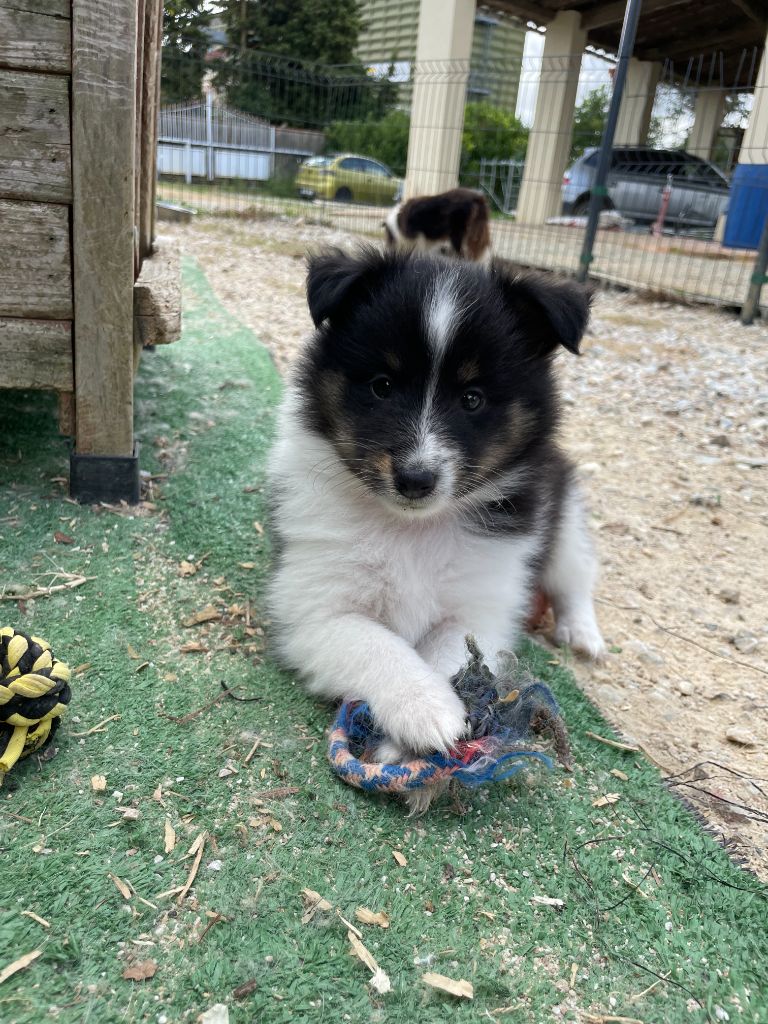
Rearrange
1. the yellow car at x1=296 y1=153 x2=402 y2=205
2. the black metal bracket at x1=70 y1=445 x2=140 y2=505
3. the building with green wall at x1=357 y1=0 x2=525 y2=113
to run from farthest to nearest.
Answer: the building with green wall at x1=357 y1=0 x2=525 y2=113
the yellow car at x1=296 y1=153 x2=402 y2=205
the black metal bracket at x1=70 y1=445 x2=140 y2=505

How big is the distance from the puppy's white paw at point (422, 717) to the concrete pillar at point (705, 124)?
18.1 m

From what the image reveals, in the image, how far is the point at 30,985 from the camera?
1.38 m

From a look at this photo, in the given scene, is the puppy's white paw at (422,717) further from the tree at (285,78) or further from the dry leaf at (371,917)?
the tree at (285,78)

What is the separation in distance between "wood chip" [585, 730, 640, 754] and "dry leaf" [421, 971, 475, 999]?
95cm

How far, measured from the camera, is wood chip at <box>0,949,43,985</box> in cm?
139

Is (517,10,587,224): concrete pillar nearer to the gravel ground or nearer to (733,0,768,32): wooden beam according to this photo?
(733,0,768,32): wooden beam

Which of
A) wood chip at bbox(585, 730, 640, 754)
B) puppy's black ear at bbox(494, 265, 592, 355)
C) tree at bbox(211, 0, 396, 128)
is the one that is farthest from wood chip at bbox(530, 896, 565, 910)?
tree at bbox(211, 0, 396, 128)

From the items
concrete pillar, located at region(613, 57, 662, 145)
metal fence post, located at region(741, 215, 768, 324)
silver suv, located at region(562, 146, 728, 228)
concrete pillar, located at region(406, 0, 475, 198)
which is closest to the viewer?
metal fence post, located at region(741, 215, 768, 324)

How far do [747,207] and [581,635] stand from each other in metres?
9.36

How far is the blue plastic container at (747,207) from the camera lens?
1003 cm

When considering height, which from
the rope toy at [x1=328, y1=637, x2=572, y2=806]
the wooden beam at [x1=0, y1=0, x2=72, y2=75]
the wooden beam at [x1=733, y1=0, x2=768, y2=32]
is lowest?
the rope toy at [x1=328, y1=637, x2=572, y2=806]

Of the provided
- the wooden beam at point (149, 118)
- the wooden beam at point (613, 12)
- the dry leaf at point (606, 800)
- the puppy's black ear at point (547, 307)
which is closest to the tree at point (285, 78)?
the wooden beam at point (613, 12)

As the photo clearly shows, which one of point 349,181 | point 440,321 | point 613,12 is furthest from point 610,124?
point 349,181

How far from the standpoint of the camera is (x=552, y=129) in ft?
51.6
